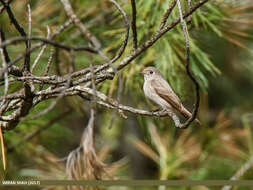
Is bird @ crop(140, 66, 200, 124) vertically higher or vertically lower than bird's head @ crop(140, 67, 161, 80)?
lower

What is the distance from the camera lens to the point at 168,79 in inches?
86.3

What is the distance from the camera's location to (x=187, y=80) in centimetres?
247

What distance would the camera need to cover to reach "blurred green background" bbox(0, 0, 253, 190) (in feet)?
7.05

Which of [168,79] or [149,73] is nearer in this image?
[168,79]

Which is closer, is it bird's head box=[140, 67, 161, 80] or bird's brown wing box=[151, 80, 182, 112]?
bird's brown wing box=[151, 80, 182, 112]

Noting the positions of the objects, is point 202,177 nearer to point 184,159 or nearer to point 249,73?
point 184,159

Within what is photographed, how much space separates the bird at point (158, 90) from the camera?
218 centimetres

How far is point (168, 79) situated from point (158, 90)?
Result: 0.47 feet

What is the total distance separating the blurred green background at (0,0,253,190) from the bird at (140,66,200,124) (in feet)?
0.14

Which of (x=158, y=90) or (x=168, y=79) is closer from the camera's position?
(x=168, y=79)

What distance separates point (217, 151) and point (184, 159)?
20.6 inches

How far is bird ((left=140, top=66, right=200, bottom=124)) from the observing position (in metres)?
2.18

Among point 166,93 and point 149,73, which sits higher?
point 149,73

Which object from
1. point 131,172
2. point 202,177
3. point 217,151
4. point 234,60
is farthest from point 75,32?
point 131,172
